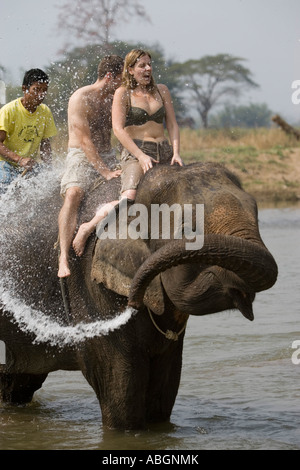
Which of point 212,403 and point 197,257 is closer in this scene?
point 197,257

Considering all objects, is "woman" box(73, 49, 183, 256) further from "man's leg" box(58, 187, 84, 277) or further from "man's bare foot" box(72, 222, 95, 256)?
"man's leg" box(58, 187, 84, 277)

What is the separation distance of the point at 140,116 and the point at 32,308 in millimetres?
1561

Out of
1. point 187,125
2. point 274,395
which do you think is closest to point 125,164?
point 274,395

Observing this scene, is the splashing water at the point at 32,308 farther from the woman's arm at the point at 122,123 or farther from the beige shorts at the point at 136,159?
the woman's arm at the point at 122,123

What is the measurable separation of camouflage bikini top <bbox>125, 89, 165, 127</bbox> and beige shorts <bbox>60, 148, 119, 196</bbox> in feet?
1.40

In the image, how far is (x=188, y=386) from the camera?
8281 mm

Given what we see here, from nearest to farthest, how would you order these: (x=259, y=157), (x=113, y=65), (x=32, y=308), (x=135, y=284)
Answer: (x=135, y=284) < (x=113, y=65) < (x=32, y=308) < (x=259, y=157)

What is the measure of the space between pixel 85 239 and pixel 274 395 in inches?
94.6

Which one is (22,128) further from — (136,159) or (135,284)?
(135,284)

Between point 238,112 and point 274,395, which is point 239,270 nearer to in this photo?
point 274,395

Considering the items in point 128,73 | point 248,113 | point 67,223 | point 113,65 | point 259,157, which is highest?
point 248,113

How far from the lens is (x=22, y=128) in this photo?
758 centimetres

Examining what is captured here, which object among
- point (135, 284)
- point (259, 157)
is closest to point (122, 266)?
point (135, 284)

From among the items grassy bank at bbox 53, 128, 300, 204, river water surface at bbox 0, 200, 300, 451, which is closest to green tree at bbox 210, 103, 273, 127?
grassy bank at bbox 53, 128, 300, 204
